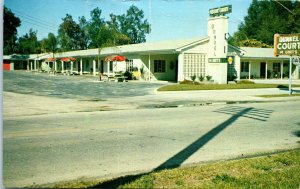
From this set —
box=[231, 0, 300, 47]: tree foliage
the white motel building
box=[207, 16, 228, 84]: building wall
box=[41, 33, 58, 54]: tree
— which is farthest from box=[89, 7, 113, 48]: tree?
box=[207, 16, 228, 84]: building wall

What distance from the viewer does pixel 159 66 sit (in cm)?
3659

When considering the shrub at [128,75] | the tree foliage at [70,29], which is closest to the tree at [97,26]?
the tree foliage at [70,29]

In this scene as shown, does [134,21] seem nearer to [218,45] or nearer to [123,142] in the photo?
[123,142]

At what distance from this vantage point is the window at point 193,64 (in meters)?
31.6

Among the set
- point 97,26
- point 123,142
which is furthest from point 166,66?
point 123,142

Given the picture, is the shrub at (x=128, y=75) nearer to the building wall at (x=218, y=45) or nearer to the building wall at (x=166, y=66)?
the building wall at (x=166, y=66)

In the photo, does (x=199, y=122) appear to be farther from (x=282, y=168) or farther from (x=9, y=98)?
(x=9, y=98)

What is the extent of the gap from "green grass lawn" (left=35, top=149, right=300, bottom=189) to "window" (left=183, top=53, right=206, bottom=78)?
25.7 meters

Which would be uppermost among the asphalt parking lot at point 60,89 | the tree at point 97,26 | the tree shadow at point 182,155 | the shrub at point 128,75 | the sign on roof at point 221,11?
the sign on roof at point 221,11

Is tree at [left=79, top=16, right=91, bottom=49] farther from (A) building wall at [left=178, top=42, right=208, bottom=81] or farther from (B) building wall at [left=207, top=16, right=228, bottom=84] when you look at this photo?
(B) building wall at [left=207, top=16, right=228, bottom=84]

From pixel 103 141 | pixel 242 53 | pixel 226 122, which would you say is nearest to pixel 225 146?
pixel 103 141

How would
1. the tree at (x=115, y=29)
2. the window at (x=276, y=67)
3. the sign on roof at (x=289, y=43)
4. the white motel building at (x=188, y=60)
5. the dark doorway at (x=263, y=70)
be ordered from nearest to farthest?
1. the sign on roof at (x=289, y=43)
2. the tree at (x=115, y=29)
3. the white motel building at (x=188, y=60)
4. the dark doorway at (x=263, y=70)
5. the window at (x=276, y=67)

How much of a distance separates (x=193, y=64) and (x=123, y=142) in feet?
81.3

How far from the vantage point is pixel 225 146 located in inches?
303
